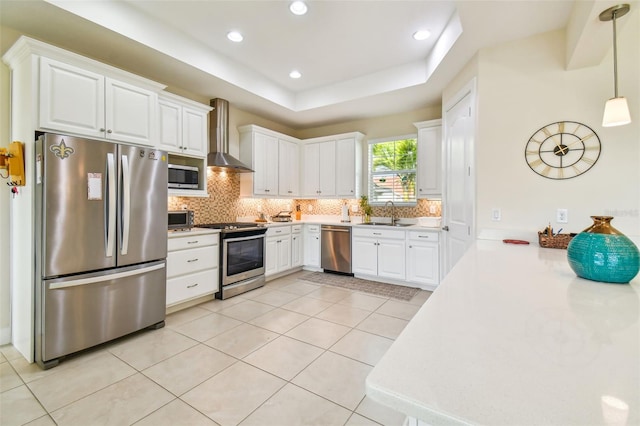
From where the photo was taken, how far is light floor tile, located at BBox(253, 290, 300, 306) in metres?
3.68

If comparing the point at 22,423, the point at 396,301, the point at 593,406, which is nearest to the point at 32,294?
the point at 22,423

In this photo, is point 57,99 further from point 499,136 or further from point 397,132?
point 397,132

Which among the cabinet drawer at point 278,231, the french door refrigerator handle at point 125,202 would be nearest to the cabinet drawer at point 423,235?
the cabinet drawer at point 278,231

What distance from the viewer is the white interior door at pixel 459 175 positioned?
303 cm

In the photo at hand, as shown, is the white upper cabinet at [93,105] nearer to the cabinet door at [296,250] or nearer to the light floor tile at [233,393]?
the light floor tile at [233,393]

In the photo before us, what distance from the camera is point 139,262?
8.97ft

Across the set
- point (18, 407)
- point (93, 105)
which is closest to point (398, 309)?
point (18, 407)

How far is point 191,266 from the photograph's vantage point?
3381 millimetres

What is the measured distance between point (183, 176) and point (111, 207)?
1.14m

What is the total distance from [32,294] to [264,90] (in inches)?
134

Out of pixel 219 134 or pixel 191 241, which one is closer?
pixel 191 241

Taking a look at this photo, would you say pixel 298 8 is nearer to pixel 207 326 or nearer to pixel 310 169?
pixel 310 169

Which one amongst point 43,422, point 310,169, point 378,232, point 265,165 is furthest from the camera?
point 310,169

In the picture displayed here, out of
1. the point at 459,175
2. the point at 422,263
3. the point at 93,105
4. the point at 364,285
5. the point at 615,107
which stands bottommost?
the point at 364,285
